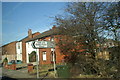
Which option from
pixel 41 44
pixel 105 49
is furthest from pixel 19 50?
pixel 105 49

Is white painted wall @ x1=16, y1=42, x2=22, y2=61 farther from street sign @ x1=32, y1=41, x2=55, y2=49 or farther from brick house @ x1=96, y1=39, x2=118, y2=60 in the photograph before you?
brick house @ x1=96, y1=39, x2=118, y2=60

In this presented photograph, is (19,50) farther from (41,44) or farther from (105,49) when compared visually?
(105,49)

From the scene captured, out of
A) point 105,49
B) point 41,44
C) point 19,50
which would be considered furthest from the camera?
point 19,50

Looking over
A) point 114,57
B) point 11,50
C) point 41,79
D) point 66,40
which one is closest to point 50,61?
point 41,79

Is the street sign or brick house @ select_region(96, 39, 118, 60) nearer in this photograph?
brick house @ select_region(96, 39, 118, 60)

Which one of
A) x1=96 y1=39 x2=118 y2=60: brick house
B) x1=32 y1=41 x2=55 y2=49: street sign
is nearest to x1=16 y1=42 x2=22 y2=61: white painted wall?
x1=32 y1=41 x2=55 y2=49: street sign

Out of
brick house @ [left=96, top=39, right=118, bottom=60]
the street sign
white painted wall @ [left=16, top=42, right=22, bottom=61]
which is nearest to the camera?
brick house @ [left=96, top=39, right=118, bottom=60]

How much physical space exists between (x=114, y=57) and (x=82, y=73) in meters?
3.07

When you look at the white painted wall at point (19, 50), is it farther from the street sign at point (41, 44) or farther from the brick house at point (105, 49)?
the brick house at point (105, 49)

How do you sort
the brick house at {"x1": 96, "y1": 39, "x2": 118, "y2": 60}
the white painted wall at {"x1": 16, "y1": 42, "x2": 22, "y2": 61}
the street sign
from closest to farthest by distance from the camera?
1. the brick house at {"x1": 96, "y1": 39, "x2": 118, "y2": 60}
2. the street sign
3. the white painted wall at {"x1": 16, "y1": 42, "x2": 22, "y2": 61}

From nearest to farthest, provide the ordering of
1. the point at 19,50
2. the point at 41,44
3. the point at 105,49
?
the point at 105,49, the point at 41,44, the point at 19,50

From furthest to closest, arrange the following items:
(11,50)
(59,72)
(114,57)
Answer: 1. (11,50)
2. (59,72)
3. (114,57)

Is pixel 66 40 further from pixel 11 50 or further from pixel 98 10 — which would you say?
pixel 11 50

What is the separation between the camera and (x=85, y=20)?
8953 mm
